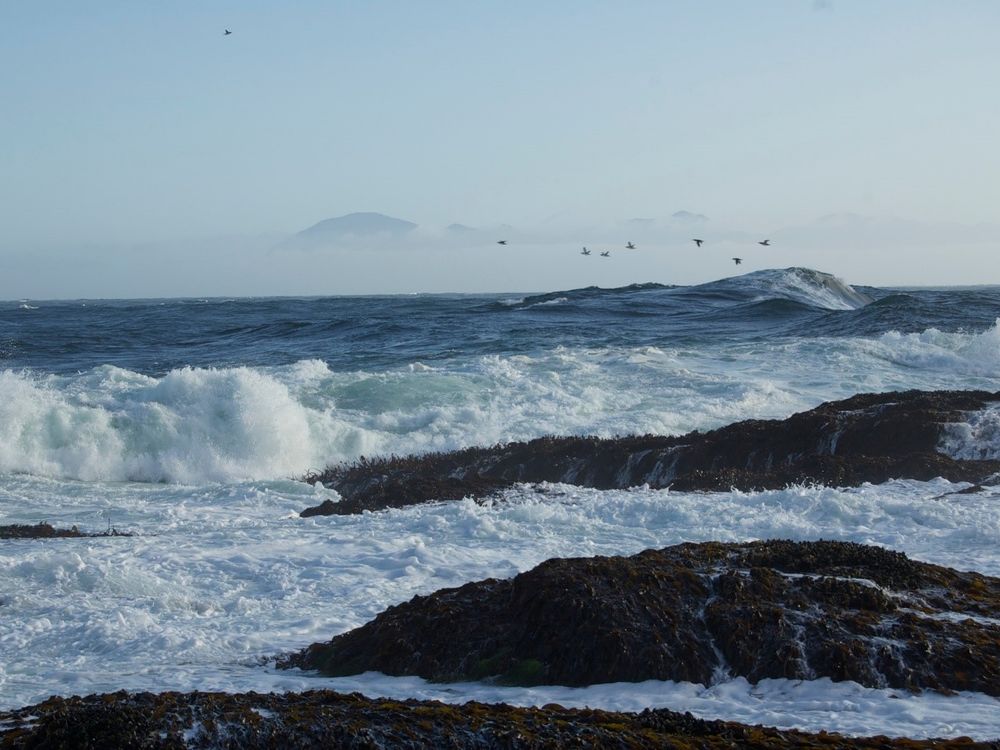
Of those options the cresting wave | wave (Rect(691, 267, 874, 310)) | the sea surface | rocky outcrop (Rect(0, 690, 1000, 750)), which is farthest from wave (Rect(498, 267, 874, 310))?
rocky outcrop (Rect(0, 690, 1000, 750))

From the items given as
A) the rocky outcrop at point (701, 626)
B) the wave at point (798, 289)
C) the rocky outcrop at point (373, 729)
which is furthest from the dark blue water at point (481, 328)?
the rocky outcrop at point (373, 729)

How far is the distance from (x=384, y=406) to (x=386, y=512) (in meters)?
11.5

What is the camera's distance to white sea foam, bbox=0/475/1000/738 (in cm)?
641

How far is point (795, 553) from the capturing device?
8062 mm

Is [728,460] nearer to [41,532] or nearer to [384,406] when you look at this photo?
[41,532]

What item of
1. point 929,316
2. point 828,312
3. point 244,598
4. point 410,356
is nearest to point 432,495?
point 244,598

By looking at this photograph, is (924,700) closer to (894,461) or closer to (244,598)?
(244,598)

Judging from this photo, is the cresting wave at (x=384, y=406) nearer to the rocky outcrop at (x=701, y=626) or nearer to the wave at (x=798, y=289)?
the rocky outcrop at (x=701, y=626)

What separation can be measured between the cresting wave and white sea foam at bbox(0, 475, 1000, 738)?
194 inches

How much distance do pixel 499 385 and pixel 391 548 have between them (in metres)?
15.1

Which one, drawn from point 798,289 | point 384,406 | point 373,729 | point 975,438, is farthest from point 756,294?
point 373,729

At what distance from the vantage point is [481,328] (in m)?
42.2

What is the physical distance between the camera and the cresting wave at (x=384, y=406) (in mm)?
20766

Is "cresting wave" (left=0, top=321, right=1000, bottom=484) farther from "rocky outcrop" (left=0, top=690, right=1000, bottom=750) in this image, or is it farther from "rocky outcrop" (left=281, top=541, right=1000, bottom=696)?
"rocky outcrop" (left=0, top=690, right=1000, bottom=750)
